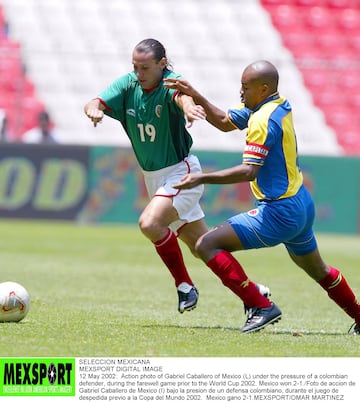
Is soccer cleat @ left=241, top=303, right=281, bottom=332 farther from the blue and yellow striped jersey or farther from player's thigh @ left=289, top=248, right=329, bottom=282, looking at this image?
the blue and yellow striped jersey

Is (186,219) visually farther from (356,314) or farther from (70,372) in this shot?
(70,372)

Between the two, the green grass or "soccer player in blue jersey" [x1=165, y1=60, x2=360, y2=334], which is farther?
"soccer player in blue jersey" [x1=165, y1=60, x2=360, y2=334]

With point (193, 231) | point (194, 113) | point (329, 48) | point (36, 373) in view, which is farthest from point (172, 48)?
point (36, 373)

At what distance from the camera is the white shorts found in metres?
8.38

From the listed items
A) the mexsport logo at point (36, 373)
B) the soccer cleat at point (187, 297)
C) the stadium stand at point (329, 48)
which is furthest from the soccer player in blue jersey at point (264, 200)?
the stadium stand at point (329, 48)

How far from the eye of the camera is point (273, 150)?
7.29 metres

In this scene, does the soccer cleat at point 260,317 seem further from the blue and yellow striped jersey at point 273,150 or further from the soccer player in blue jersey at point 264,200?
the blue and yellow striped jersey at point 273,150

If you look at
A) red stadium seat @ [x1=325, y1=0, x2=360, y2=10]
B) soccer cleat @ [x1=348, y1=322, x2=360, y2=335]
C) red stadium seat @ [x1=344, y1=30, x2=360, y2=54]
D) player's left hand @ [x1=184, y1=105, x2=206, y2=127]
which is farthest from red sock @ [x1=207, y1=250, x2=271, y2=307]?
red stadium seat @ [x1=325, y1=0, x2=360, y2=10]

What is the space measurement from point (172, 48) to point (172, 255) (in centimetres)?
1742

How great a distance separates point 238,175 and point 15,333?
6.54 ft

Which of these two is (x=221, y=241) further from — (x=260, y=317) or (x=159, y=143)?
(x=159, y=143)

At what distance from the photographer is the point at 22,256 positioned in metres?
13.9

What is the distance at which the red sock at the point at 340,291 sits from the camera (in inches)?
305

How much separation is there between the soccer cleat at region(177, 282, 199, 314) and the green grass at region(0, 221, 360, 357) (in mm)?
142
